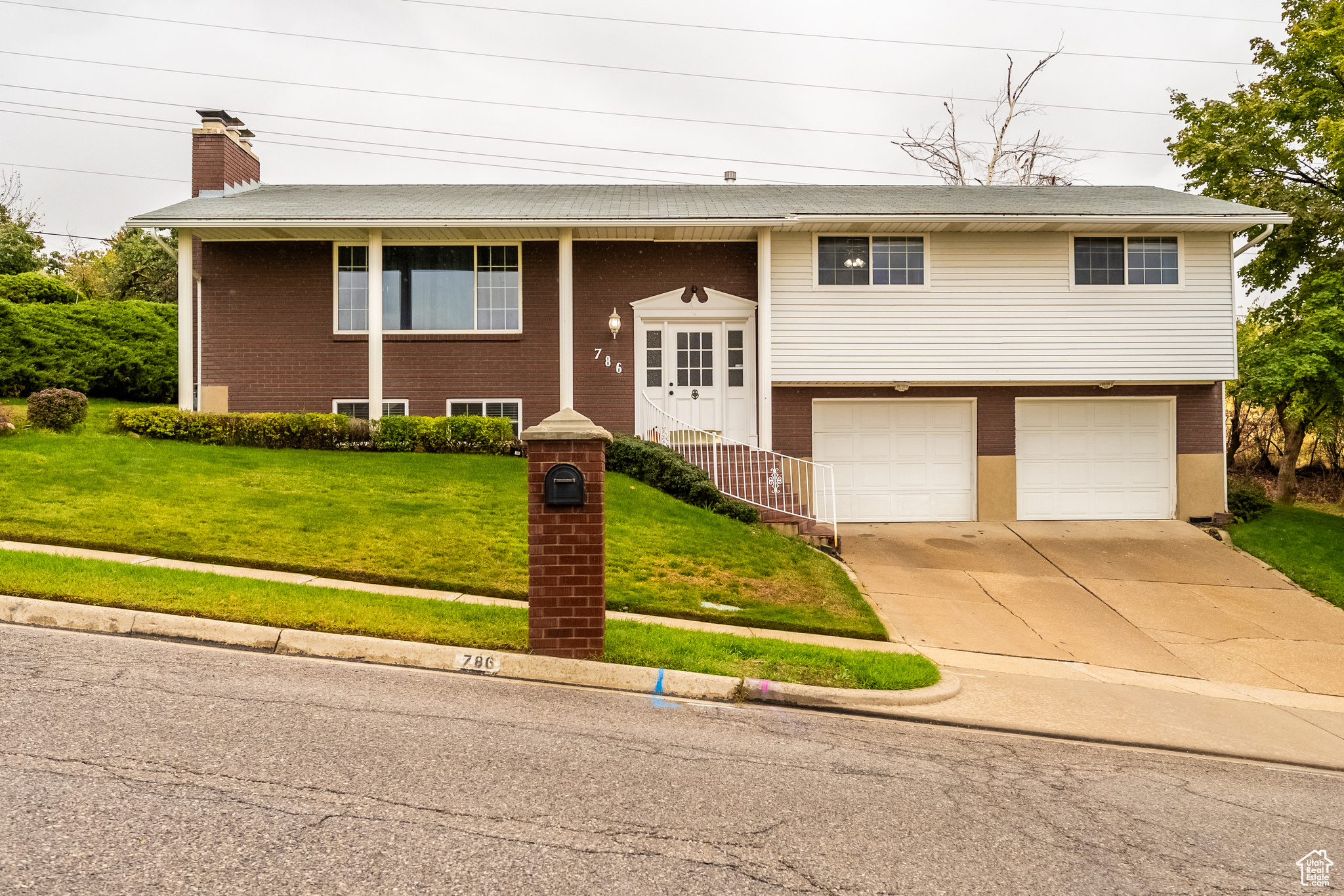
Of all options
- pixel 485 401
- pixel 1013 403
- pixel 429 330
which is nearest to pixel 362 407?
pixel 429 330

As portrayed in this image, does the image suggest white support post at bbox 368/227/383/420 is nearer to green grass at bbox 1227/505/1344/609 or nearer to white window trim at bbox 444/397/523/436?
white window trim at bbox 444/397/523/436

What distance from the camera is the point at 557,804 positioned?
3.74 meters

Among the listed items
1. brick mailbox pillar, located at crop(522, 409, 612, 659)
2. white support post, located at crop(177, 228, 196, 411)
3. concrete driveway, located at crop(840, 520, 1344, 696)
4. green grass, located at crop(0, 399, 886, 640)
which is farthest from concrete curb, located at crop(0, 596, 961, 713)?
white support post, located at crop(177, 228, 196, 411)

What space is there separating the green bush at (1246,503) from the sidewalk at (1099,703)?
8245mm

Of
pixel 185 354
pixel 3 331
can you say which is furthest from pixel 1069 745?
pixel 3 331

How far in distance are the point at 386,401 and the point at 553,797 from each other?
12.1 m

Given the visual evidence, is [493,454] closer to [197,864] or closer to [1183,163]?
[197,864]

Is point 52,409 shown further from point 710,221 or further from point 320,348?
point 710,221

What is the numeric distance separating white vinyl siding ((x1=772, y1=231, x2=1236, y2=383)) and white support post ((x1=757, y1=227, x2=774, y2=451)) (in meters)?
0.24

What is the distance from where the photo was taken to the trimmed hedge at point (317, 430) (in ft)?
44.0

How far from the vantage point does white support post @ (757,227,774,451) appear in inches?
548

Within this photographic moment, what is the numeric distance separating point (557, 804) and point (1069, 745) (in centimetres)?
359

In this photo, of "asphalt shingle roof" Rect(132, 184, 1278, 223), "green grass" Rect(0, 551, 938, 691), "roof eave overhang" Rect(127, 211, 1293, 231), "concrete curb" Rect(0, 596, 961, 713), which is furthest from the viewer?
"asphalt shingle roof" Rect(132, 184, 1278, 223)

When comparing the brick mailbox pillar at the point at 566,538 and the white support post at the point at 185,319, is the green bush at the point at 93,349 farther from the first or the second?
the brick mailbox pillar at the point at 566,538
